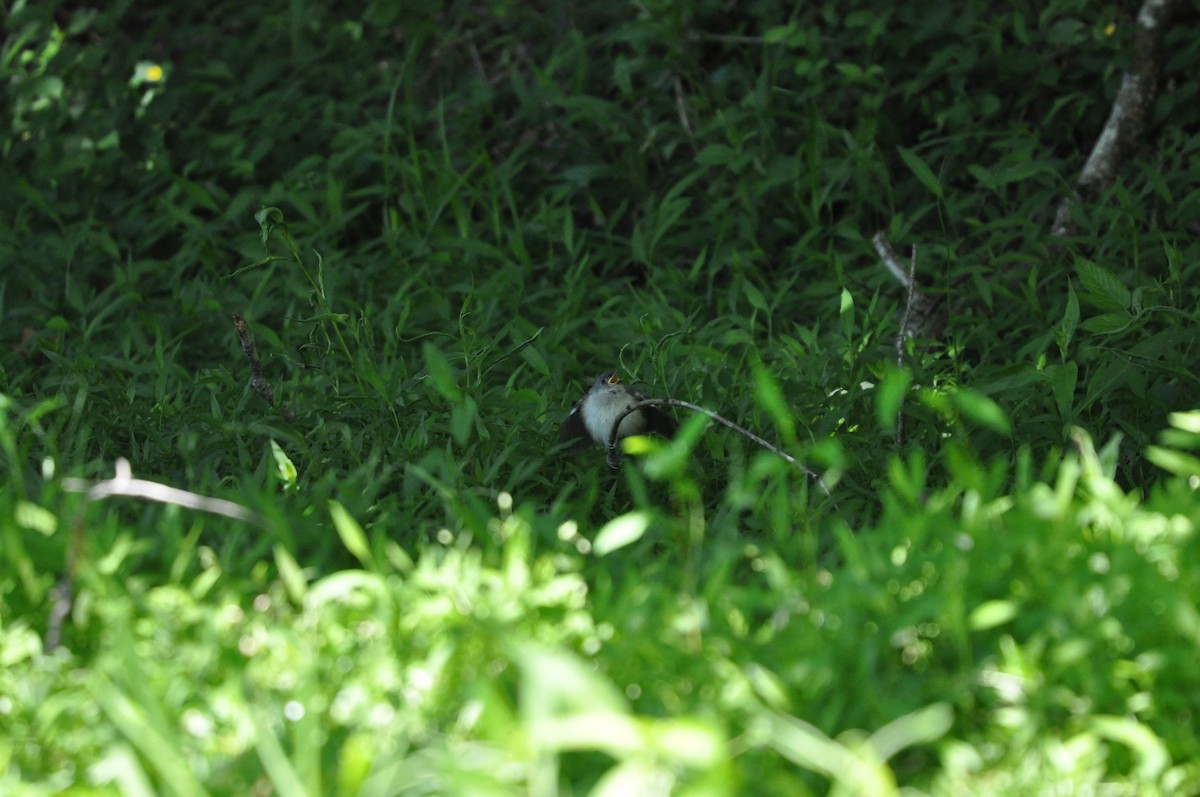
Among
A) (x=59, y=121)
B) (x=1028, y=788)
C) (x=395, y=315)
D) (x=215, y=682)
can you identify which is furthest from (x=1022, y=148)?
(x=59, y=121)

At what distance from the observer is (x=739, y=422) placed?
10.5 ft

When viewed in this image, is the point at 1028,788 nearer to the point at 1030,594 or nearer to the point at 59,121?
the point at 1030,594

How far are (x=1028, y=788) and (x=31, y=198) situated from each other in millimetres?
4297

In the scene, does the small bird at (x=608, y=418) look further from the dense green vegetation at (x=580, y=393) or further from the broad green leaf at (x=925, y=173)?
the broad green leaf at (x=925, y=173)

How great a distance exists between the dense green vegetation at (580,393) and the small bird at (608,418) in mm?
74

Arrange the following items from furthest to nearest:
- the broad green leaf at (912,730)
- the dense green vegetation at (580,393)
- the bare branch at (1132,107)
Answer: the bare branch at (1132,107) → the dense green vegetation at (580,393) → the broad green leaf at (912,730)

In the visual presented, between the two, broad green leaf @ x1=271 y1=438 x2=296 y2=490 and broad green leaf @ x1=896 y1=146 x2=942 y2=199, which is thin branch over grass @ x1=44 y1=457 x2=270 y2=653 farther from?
broad green leaf @ x1=896 y1=146 x2=942 y2=199

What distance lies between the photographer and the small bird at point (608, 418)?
296 centimetres

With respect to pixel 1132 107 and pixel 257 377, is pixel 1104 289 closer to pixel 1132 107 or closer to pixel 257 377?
pixel 1132 107

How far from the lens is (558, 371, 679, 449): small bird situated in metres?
2.96

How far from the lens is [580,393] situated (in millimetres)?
3514

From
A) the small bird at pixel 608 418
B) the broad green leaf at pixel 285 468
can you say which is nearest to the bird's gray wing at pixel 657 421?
the small bird at pixel 608 418

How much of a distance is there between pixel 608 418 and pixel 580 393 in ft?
1.84

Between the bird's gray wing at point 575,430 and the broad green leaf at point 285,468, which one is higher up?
the broad green leaf at point 285,468
